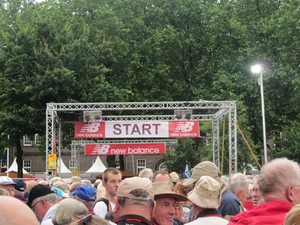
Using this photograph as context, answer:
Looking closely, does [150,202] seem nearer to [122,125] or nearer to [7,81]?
[122,125]

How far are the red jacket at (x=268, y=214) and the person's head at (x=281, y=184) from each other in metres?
0.05

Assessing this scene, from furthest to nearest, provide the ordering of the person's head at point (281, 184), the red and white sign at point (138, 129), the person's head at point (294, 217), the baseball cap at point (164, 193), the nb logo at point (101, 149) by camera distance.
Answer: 1. the nb logo at point (101, 149)
2. the red and white sign at point (138, 129)
3. the baseball cap at point (164, 193)
4. the person's head at point (281, 184)
5. the person's head at point (294, 217)

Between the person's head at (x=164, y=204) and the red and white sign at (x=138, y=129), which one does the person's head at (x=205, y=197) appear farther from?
the red and white sign at (x=138, y=129)

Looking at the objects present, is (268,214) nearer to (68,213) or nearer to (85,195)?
(68,213)

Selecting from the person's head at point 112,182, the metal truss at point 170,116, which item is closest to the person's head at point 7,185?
the person's head at point 112,182

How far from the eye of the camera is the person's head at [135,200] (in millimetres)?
3729

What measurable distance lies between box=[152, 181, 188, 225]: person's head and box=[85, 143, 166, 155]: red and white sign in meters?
20.8

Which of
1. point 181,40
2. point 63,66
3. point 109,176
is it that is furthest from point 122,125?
point 181,40

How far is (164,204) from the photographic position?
5.21 metres

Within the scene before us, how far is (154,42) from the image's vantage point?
131ft

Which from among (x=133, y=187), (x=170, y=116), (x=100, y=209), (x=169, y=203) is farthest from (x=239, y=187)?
(x=170, y=116)

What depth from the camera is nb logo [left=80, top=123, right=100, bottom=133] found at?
23.4m

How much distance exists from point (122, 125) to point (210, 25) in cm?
1860

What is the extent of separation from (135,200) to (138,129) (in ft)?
62.9
